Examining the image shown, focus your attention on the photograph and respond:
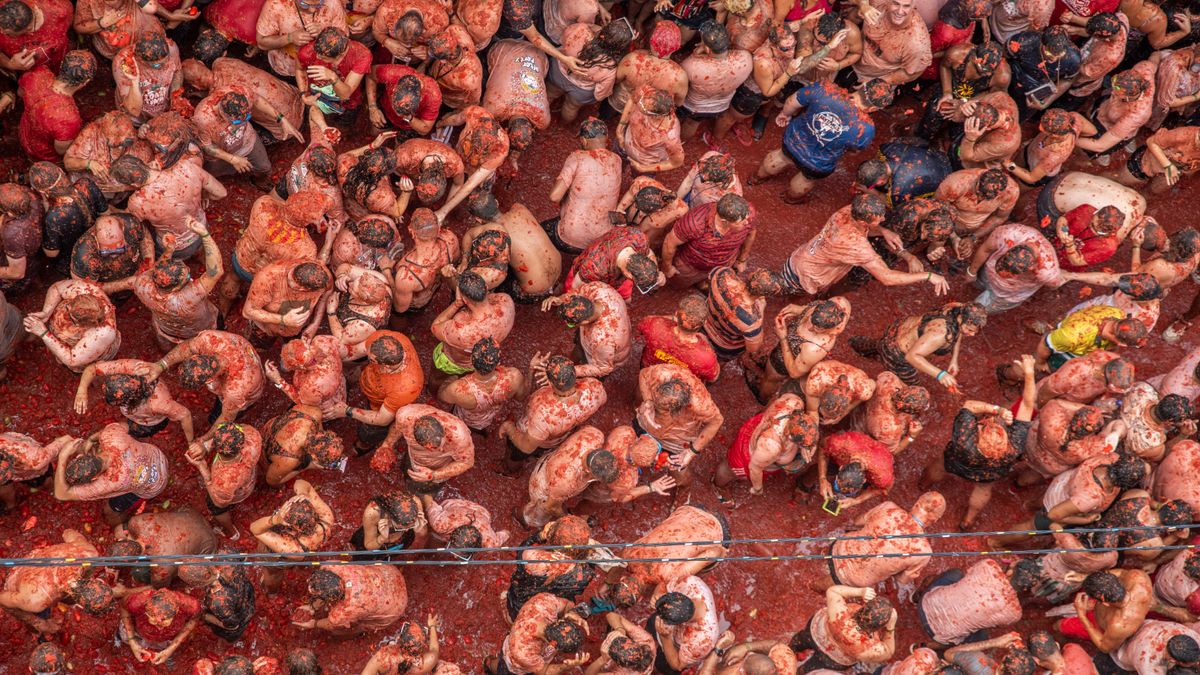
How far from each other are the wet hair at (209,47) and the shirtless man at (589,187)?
325cm

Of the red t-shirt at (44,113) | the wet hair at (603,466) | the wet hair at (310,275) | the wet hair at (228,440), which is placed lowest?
the wet hair at (603,466)

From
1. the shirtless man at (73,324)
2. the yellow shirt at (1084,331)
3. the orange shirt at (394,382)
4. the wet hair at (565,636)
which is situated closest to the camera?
the wet hair at (565,636)

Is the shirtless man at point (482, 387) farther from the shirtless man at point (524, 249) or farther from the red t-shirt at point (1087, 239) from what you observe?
the red t-shirt at point (1087, 239)

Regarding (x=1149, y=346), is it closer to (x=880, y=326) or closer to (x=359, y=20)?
(x=880, y=326)

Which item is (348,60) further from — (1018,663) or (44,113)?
(1018,663)

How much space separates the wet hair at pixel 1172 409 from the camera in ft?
29.0

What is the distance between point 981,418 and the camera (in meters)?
9.35

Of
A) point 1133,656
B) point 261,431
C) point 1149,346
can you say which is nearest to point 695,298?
point 261,431

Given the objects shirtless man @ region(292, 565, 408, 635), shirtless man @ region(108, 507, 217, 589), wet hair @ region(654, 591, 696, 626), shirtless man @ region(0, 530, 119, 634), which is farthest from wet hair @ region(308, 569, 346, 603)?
wet hair @ region(654, 591, 696, 626)

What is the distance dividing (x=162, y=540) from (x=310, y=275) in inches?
92.0

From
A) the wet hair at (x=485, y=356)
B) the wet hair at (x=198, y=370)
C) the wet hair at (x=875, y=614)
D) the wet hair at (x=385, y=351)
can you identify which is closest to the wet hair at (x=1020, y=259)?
the wet hair at (x=875, y=614)

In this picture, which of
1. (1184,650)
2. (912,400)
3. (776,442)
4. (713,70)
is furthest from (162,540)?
(1184,650)

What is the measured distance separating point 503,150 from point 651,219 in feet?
4.90

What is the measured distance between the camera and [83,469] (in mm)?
7742
